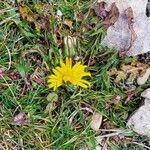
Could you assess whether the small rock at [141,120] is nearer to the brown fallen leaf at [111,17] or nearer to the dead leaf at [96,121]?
the dead leaf at [96,121]

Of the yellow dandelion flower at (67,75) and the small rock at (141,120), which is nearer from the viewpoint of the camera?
the yellow dandelion flower at (67,75)

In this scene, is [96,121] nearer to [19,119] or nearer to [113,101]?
[113,101]

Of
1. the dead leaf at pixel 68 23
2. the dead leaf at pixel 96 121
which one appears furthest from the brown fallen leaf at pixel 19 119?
the dead leaf at pixel 68 23

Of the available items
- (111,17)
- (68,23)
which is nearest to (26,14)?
(68,23)

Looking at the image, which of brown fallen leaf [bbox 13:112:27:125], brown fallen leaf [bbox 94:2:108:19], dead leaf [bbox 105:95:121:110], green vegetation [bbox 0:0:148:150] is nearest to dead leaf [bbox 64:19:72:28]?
green vegetation [bbox 0:0:148:150]

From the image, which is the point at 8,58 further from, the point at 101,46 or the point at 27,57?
the point at 101,46
